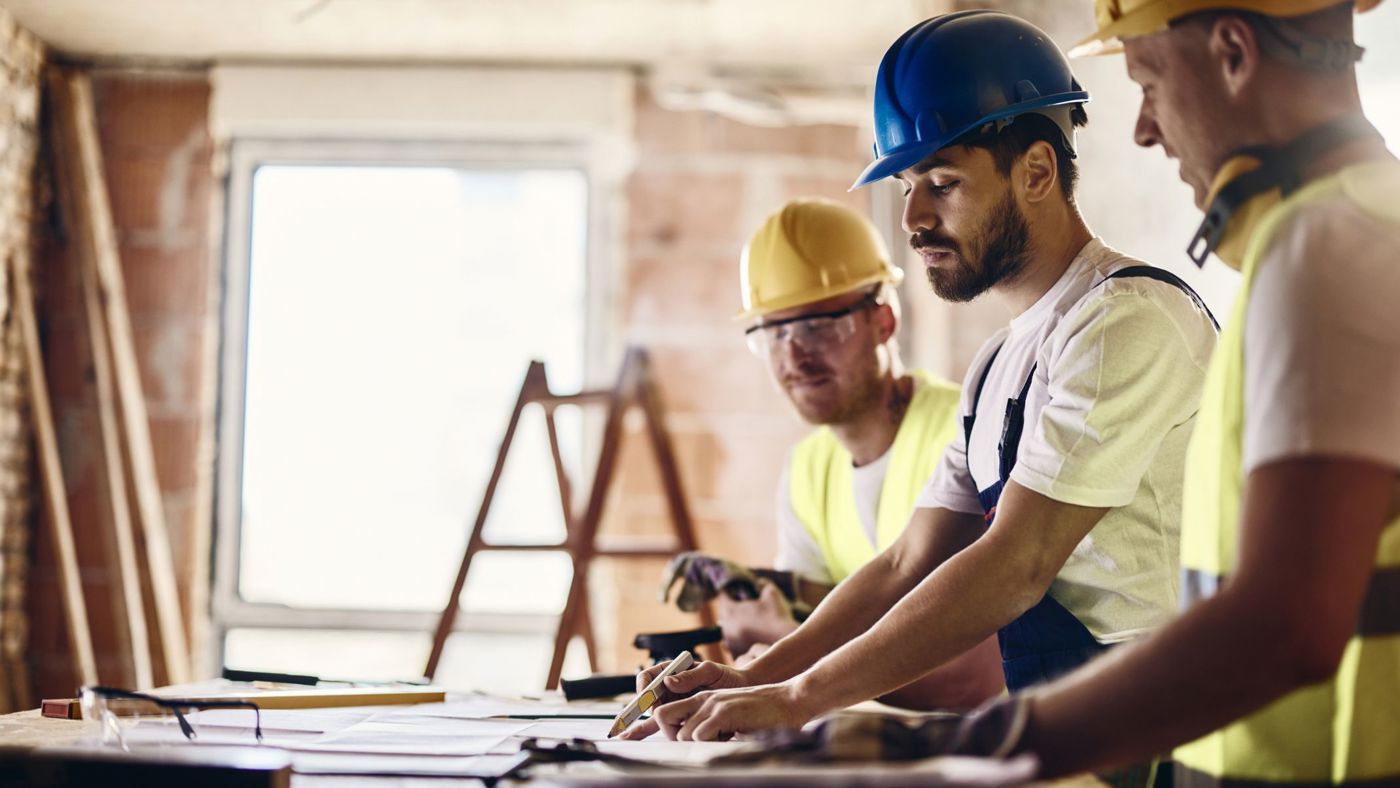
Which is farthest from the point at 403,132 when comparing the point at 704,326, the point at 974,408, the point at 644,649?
the point at 974,408

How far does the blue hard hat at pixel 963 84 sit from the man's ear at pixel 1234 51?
2.20ft

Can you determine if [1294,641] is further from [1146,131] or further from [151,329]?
[151,329]

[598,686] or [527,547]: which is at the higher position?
[527,547]

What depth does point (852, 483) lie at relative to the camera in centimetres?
285

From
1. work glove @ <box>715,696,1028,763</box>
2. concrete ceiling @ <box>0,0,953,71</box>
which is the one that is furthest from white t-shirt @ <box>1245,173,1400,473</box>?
concrete ceiling @ <box>0,0,953,71</box>

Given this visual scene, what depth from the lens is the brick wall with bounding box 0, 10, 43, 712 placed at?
3916 millimetres

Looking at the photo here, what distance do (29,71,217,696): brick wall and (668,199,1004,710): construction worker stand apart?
2.36m

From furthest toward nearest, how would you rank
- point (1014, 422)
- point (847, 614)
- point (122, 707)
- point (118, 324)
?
point (118, 324) < point (847, 614) < point (1014, 422) < point (122, 707)

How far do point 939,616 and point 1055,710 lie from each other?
59cm

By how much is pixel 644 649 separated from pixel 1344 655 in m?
1.50

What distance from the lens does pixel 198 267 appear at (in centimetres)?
424

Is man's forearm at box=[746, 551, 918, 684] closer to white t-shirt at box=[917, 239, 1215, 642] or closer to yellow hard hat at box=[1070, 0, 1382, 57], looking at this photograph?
white t-shirt at box=[917, 239, 1215, 642]

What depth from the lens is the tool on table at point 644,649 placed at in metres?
2.13

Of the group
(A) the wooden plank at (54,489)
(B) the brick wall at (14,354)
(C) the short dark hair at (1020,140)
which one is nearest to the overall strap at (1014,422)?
(C) the short dark hair at (1020,140)
